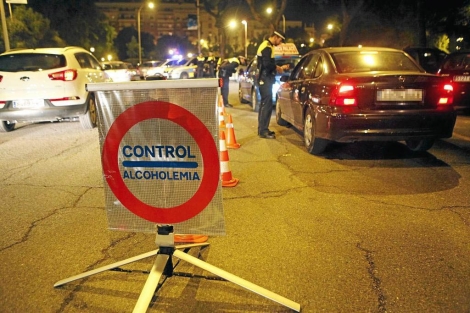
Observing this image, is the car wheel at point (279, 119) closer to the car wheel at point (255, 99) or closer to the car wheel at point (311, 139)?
the car wheel at point (255, 99)

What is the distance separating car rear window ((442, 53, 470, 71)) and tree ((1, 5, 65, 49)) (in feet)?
76.4

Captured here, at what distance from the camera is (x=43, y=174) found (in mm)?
6172

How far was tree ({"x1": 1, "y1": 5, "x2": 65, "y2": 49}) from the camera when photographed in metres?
26.6

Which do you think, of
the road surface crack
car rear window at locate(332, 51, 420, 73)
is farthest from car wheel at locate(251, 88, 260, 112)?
the road surface crack

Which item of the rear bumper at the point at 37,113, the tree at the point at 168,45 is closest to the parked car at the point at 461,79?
the rear bumper at the point at 37,113

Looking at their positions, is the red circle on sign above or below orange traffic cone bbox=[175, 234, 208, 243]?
above

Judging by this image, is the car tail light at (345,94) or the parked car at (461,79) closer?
the car tail light at (345,94)

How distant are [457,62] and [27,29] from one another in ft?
85.5

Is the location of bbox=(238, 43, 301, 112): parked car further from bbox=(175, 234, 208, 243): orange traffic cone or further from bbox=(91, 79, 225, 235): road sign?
bbox=(91, 79, 225, 235): road sign

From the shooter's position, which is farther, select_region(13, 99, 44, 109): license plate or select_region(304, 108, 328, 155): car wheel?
select_region(13, 99, 44, 109): license plate

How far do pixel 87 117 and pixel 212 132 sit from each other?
778cm

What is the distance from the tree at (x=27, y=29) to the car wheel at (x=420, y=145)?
2486 cm

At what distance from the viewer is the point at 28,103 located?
29.4ft

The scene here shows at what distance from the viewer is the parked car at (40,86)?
8.89 metres
